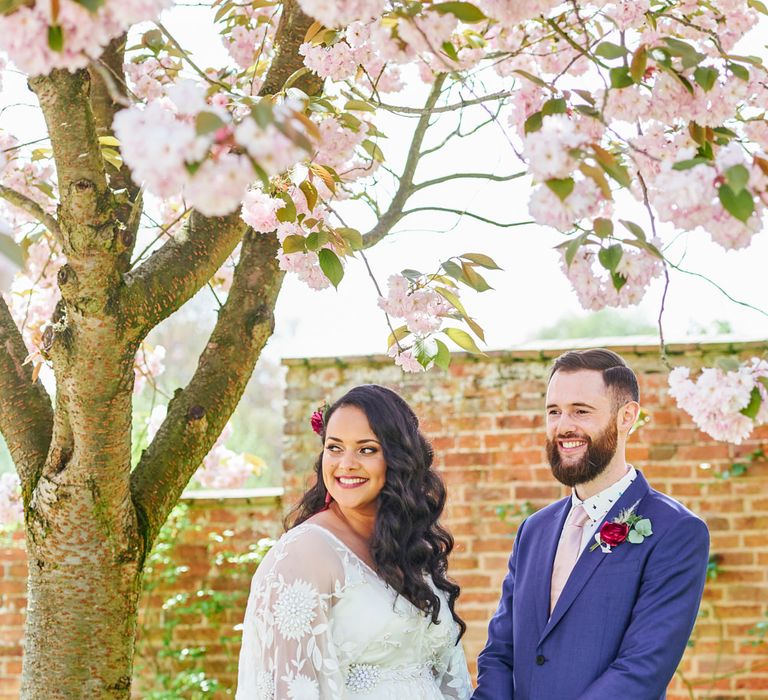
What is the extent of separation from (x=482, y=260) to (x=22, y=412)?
1172 millimetres

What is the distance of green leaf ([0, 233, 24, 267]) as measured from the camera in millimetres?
1049

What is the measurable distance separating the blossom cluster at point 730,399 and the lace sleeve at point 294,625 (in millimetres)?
838

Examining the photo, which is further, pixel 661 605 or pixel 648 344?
pixel 648 344

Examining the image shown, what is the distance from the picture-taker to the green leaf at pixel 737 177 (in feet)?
4.41

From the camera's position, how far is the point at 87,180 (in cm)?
200

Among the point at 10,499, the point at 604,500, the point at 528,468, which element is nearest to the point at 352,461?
the point at 604,500

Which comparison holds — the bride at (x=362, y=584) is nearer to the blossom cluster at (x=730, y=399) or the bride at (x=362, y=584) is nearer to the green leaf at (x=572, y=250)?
the blossom cluster at (x=730, y=399)

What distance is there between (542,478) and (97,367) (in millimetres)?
2541

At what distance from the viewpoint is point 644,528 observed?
2.32 meters

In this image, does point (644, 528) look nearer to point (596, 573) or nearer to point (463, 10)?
point (596, 573)

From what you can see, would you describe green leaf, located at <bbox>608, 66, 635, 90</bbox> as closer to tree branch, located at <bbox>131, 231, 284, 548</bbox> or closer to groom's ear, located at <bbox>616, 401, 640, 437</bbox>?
groom's ear, located at <bbox>616, 401, 640, 437</bbox>

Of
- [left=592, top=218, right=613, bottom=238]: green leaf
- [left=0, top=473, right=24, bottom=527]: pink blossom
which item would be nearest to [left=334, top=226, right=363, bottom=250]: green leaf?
[left=592, top=218, right=613, bottom=238]: green leaf

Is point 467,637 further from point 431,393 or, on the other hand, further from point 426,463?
point 426,463

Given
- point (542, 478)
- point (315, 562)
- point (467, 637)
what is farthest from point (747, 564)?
point (315, 562)
